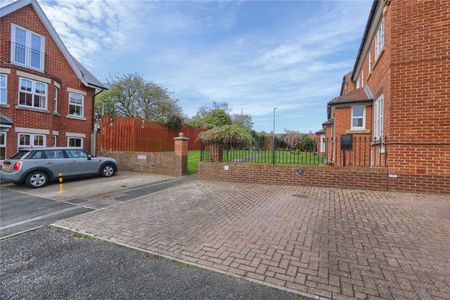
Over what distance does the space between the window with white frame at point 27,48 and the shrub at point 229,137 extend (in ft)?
39.5

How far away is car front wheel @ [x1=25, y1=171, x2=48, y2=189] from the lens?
9008 mm

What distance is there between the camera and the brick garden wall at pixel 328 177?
6.99 metres

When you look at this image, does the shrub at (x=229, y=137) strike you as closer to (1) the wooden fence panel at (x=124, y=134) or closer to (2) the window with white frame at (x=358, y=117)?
(1) the wooden fence panel at (x=124, y=134)

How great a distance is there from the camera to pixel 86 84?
648 inches

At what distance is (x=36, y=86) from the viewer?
13.3m

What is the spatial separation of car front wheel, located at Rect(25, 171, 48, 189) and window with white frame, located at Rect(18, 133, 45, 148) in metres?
5.07

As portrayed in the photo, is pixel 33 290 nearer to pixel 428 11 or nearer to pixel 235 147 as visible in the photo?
pixel 235 147

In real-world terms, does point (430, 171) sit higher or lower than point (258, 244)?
higher

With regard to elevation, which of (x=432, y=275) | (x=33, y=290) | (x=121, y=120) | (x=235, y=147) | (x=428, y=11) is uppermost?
(x=428, y=11)

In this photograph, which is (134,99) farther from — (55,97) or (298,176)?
(298,176)

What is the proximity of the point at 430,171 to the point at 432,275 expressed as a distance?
5.58m

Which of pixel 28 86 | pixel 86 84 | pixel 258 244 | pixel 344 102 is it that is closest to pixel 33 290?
pixel 258 244

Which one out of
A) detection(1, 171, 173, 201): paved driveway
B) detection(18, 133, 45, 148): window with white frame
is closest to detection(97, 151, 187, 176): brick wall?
detection(1, 171, 173, 201): paved driveway

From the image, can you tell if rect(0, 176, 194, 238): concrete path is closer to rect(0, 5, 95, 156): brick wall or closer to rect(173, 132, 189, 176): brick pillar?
rect(173, 132, 189, 176): brick pillar
